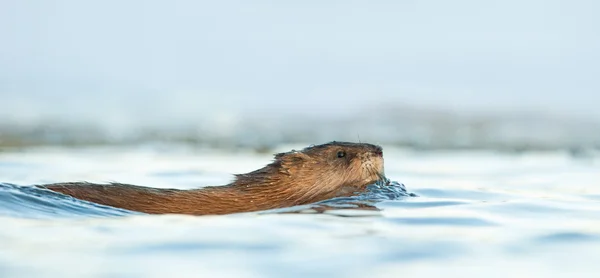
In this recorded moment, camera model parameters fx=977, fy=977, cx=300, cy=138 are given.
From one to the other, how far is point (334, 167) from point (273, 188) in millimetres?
582

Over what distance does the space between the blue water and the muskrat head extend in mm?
162

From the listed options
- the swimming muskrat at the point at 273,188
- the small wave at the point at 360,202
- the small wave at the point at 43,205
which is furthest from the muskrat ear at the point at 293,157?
the small wave at the point at 43,205

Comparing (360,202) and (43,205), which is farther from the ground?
(360,202)

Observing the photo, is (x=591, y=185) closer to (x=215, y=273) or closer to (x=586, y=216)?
A: (x=586, y=216)

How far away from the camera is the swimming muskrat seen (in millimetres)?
6234

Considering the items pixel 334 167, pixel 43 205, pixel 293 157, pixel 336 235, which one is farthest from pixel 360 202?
pixel 43 205

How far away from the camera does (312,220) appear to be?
590 cm

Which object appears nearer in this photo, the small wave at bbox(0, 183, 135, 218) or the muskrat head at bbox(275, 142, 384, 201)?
the small wave at bbox(0, 183, 135, 218)

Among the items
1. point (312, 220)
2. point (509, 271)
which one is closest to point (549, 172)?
point (312, 220)

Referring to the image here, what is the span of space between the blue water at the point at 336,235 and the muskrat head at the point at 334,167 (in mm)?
162

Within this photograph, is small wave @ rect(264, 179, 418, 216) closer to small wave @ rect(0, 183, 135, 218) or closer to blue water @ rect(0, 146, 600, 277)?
blue water @ rect(0, 146, 600, 277)

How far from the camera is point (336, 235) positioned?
530cm

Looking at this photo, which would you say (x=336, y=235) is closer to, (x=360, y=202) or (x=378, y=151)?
(x=360, y=202)

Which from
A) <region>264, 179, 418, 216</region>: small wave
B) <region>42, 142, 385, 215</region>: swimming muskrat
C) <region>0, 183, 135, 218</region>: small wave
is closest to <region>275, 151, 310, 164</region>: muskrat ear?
<region>42, 142, 385, 215</region>: swimming muskrat
